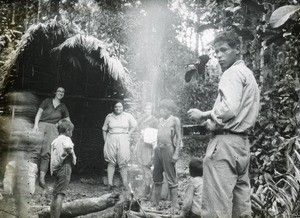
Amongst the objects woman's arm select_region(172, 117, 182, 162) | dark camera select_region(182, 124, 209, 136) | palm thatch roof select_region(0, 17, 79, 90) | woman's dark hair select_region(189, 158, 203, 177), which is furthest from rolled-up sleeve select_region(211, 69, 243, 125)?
palm thatch roof select_region(0, 17, 79, 90)

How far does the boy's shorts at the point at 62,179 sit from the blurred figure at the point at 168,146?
6.03 ft

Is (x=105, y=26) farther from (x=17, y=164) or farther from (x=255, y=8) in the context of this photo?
(x=255, y=8)

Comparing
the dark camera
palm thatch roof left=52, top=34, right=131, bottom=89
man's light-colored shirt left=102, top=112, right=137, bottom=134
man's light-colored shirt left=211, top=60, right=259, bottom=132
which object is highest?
palm thatch roof left=52, top=34, right=131, bottom=89

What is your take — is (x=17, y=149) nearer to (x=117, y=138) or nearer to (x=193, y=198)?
(x=193, y=198)

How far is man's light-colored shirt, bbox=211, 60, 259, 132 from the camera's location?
84.7 inches

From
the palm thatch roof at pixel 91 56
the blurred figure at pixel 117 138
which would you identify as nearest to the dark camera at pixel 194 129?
the palm thatch roof at pixel 91 56

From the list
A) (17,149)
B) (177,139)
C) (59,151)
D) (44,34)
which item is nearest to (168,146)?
(177,139)

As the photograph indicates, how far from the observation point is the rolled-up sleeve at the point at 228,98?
2143mm

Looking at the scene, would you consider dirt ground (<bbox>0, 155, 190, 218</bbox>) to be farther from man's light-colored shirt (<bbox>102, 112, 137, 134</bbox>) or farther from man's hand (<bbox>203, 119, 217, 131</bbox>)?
man's hand (<bbox>203, 119, 217, 131</bbox>)

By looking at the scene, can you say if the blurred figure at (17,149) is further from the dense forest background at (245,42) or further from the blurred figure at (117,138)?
the blurred figure at (117,138)

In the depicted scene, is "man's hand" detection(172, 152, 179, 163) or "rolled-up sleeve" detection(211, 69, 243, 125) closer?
"rolled-up sleeve" detection(211, 69, 243, 125)

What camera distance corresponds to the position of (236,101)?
7.07ft

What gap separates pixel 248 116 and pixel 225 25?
3.27 feet

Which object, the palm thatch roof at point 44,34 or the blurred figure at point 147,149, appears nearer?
the palm thatch roof at point 44,34
